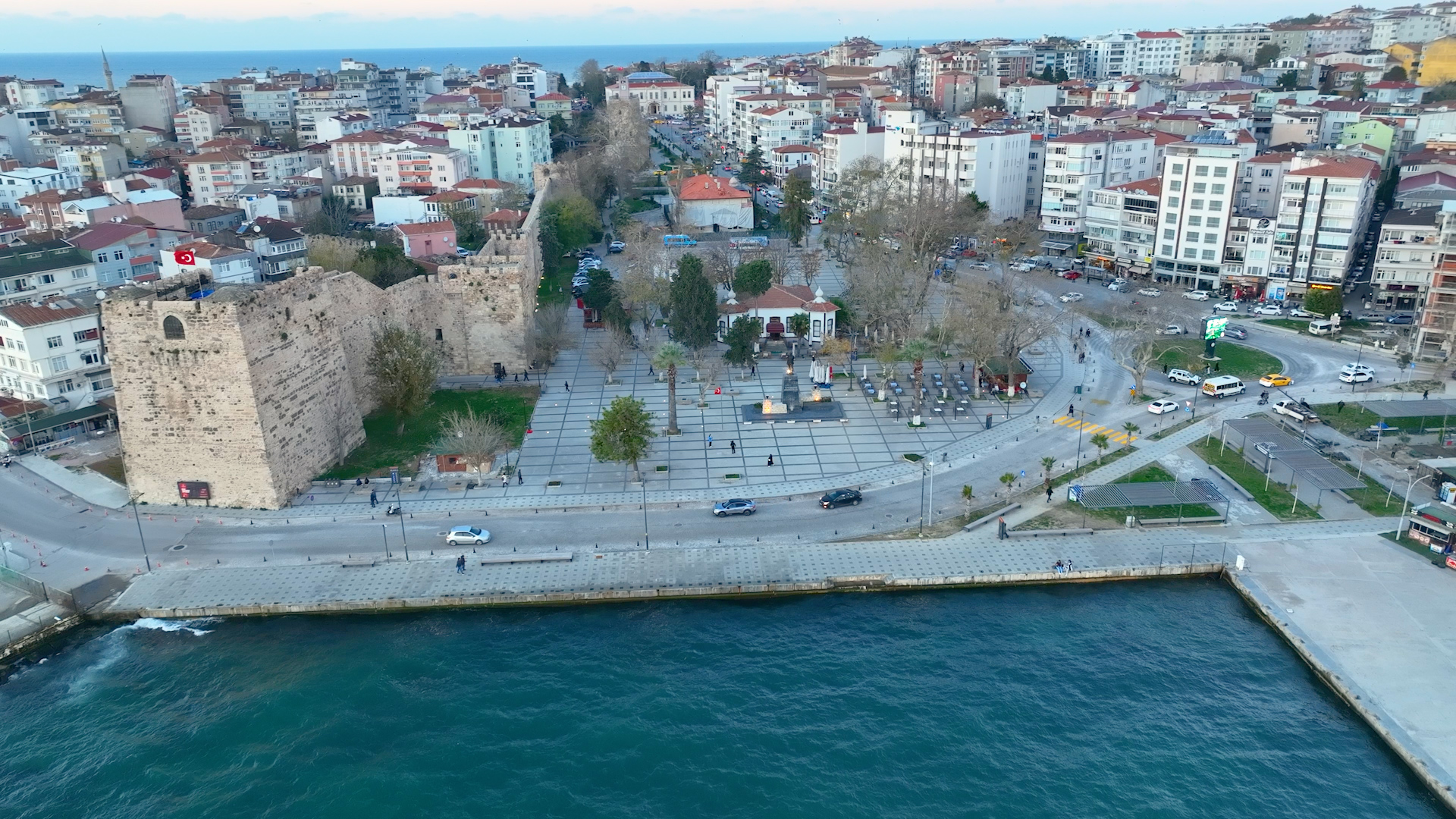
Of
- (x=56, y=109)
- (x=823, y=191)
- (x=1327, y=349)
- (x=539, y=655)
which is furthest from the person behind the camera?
(x=56, y=109)

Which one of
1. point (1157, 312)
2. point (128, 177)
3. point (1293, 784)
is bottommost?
point (1293, 784)


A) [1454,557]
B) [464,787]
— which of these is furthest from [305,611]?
[1454,557]

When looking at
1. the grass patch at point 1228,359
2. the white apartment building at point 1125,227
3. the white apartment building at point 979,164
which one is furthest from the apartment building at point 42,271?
the white apartment building at point 1125,227

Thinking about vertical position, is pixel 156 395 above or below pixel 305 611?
above

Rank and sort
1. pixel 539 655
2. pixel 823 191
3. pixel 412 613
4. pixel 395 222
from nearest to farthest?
1. pixel 539 655
2. pixel 412 613
3. pixel 395 222
4. pixel 823 191

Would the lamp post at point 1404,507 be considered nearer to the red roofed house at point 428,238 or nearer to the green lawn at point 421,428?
the green lawn at point 421,428

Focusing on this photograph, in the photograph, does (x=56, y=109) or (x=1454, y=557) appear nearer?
(x=1454, y=557)

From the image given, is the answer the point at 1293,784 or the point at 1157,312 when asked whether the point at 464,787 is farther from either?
the point at 1157,312
